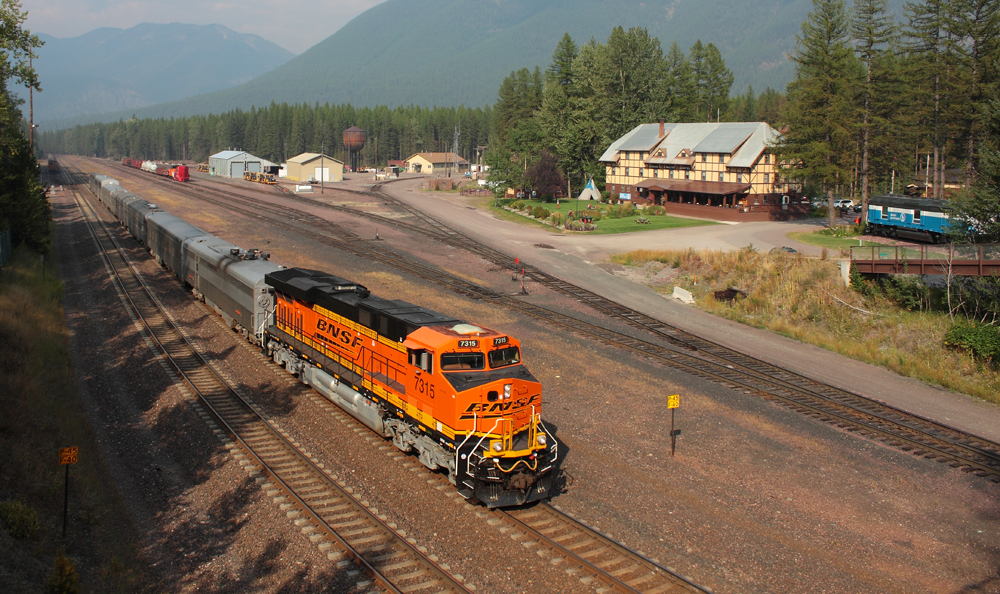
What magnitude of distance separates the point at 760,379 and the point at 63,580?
23.0 m

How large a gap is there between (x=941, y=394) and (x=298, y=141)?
642 feet

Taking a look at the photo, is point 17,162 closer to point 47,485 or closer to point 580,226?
point 47,485

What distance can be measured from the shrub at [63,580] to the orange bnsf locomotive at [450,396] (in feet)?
24.4

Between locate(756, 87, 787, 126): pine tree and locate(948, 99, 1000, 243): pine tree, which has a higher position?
locate(756, 87, 787, 126): pine tree

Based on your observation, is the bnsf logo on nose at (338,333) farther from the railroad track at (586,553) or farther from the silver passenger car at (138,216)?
the silver passenger car at (138,216)

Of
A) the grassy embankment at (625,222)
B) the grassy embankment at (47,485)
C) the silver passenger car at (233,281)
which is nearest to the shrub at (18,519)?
the grassy embankment at (47,485)

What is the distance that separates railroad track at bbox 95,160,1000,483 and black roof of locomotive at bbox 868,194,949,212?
26437mm

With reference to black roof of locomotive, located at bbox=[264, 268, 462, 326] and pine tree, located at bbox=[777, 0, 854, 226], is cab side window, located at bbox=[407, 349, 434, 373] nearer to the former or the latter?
black roof of locomotive, located at bbox=[264, 268, 462, 326]

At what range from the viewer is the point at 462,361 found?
50.6 ft

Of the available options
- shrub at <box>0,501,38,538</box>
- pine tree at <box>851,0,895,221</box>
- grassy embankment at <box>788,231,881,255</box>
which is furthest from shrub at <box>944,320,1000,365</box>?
shrub at <box>0,501,38,538</box>

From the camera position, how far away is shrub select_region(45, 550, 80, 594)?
10.6 m

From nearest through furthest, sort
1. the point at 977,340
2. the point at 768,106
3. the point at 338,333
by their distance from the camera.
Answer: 1. the point at 338,333
2. the point at 977,340
3. the point at 768,106

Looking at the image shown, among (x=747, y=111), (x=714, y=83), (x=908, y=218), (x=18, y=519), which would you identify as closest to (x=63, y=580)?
(x=18, y=519)

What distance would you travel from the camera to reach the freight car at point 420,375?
14.9 meters
